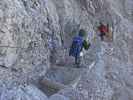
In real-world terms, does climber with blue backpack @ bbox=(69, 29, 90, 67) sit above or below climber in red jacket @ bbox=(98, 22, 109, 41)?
below

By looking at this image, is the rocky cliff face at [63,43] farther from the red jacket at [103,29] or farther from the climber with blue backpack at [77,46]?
the climber with blue backpack at [77,46]

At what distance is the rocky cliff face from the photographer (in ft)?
26.6

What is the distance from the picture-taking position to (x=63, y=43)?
1103 cm

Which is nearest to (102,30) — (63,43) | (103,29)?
(103,29)

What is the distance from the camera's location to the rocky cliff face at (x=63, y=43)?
8.12m

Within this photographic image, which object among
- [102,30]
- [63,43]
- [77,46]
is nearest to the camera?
[77,46]

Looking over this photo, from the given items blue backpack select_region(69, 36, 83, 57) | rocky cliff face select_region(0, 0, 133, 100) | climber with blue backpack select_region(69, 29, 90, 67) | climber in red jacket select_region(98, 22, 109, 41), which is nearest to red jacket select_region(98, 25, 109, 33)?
climber in red jacket select_region(98, 22, 109, 41)

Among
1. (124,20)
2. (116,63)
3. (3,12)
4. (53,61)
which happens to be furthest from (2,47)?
(124,20)

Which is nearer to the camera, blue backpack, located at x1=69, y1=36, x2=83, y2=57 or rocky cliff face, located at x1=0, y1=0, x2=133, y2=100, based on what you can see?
rocky cliff face, located at x1=0, y1=0, x2=133, y2=100

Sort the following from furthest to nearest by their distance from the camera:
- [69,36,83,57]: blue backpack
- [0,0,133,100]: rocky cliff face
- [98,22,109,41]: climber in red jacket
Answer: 1. [98,22,109,41]: climber in red jacket
2. [69,36,83,57]: blue backpack
3. [0,0,133,100]: rocky cliff face

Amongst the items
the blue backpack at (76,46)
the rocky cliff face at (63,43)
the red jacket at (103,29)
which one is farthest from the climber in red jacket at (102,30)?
the blue backpack at (76,46)

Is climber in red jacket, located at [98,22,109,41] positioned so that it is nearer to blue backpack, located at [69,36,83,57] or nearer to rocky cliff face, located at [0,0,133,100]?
rocky cliff face, located at [0,0,133,100]

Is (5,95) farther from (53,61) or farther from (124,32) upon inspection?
(124,32)

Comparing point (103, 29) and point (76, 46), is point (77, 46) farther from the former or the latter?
point (103, 29)
